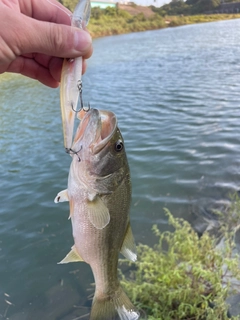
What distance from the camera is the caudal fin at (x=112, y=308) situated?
224 cm

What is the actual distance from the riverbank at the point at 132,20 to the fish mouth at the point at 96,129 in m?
54.7

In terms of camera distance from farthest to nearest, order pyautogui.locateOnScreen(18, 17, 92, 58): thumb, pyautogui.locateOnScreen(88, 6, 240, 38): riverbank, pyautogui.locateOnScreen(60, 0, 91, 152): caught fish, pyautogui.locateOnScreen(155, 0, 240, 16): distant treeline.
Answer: pyautogui.locateOnScreen(155, 0, 240, 16): distant treeline
pyautogui.locateOnScreen(88, 6, 240, 38): riverbank
pyautogui.locateOnScreen(18, 17, 92, 58): thumb
pyautogui.locateOnScreen(60, 0, 91, 152): caught fish

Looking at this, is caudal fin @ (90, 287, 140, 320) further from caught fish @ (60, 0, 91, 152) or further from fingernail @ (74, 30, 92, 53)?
fingernail @ (74, 30, 92, 53)

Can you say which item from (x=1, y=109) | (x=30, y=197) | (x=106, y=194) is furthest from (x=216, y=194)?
(x=1, y=109)

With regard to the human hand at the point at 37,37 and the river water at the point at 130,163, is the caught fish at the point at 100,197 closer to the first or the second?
the human hand at the point at 37,37

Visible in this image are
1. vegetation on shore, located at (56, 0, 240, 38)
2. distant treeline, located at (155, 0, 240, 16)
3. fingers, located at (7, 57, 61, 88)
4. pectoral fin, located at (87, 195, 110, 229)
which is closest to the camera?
pectoral fin, located at (87, 195, 110, 229)

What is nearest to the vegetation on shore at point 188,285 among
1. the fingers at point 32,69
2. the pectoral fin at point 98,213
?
the pectoral fin at point 98,213

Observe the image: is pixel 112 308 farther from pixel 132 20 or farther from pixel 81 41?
pixel 132 20

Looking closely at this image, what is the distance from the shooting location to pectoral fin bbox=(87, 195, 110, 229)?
205cm

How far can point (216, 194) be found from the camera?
6883 millimetres

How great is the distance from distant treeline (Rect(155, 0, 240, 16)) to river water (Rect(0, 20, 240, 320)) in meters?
62.0

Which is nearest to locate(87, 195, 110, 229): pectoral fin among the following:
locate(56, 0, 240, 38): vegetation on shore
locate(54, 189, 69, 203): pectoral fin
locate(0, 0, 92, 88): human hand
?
locate(54, 189, 69, 203): pectoral fin

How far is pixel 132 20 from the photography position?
A: 226 ft

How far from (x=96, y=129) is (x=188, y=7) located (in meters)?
78.5
